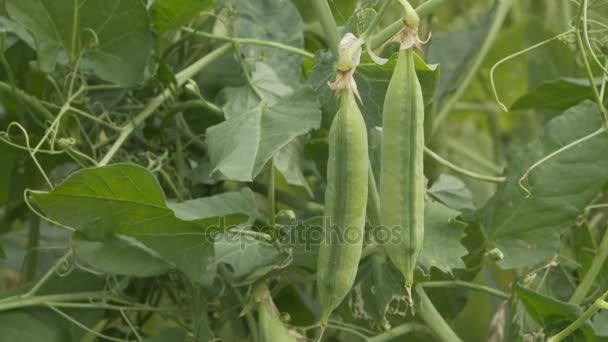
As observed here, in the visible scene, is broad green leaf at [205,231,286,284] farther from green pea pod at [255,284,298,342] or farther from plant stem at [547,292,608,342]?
plant stem at [547,292,608,342]

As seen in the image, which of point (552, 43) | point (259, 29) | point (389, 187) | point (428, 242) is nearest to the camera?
point (389, 187)

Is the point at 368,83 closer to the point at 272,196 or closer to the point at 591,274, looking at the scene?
the point at 272,196

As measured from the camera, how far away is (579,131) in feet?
2.45

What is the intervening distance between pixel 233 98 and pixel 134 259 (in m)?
0.17

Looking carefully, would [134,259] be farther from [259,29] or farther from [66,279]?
[259,29]

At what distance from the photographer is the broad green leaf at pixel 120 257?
0.71 m


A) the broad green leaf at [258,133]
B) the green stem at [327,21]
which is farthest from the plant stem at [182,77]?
the green stem at [327,21]

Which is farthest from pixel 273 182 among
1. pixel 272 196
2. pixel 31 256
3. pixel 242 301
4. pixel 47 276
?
pixel 31 256

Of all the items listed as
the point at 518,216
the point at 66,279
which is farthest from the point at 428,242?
the point at 66,279

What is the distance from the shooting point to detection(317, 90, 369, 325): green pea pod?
1.75ft

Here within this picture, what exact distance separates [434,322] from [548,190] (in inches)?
6.1

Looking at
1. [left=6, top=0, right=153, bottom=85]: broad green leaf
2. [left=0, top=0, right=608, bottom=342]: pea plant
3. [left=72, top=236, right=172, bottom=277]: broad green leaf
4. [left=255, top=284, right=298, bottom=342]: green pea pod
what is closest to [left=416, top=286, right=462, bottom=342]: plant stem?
[left=0, top=0, right=608, bottom=342]: pea plant

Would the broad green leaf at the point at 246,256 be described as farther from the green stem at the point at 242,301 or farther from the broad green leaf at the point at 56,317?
the broad green leaf at the point at 56,317

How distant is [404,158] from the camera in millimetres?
545
